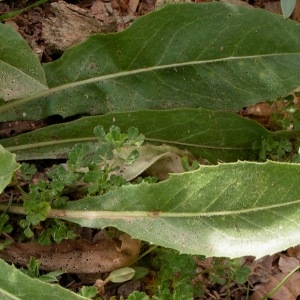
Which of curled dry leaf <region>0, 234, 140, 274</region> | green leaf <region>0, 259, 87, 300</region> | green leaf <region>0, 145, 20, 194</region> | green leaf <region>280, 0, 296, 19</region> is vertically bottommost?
curled dry leaf <region>0, 234, 140, 274</region>

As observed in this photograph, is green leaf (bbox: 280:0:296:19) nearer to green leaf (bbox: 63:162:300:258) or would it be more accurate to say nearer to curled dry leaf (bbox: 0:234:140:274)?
green leaf (bbox: 63:162:300:258)

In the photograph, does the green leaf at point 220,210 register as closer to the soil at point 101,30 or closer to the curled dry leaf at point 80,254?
the curled dry leaf at point 80,254

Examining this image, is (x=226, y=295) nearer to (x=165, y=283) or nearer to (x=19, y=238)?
(x=165, y=283)

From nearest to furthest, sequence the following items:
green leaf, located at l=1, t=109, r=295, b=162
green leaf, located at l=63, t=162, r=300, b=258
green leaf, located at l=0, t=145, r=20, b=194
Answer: green leaf, located at l=0, t=145, r=20, b=194 < green leaf, located at l=63, t=162, r=300, b=258 < green leaf, located at l=1, t=109, r=295, b=162

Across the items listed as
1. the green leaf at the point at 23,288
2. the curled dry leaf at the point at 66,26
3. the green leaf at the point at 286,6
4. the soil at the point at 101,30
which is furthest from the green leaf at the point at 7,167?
the green leaf at the point at 286,6

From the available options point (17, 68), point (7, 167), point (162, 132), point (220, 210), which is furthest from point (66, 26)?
point (220, 210)

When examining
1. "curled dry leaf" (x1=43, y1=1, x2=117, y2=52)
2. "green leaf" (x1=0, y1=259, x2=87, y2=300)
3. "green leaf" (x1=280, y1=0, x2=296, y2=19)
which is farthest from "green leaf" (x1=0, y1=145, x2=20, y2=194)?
"green leaf" (x1=280, y1=0, x2=296, y2=19)
